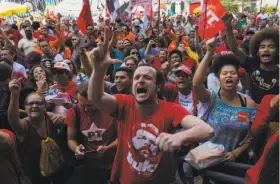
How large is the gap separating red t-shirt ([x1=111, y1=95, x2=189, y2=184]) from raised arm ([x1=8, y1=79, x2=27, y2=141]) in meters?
0.87

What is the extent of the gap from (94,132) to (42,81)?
143cm

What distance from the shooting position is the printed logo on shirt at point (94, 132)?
11.0 ft

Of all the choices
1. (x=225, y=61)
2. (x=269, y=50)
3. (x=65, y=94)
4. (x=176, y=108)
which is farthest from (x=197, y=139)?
(x=65, y=94)

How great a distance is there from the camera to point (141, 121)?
262cm

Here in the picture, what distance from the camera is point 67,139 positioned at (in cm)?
346

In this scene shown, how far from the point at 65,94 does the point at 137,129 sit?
5.83ft

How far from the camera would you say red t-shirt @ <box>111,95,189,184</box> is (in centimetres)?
259

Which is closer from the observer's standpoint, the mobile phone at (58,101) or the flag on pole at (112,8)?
the mobile phone at (58,101)

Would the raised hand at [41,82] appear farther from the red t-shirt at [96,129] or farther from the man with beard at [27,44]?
the man with beard at [27,44]

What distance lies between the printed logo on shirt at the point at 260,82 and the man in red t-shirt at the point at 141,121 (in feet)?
3.73

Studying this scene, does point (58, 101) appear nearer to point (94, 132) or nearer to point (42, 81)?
point (42, 81)

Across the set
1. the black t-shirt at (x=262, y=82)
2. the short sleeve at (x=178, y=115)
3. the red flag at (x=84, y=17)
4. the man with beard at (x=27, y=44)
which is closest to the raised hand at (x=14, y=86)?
the short sleeve at (x=178, y=115)

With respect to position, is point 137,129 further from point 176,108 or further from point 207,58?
point 207,58

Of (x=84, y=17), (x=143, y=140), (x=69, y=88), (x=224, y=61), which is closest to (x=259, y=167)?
(x=143, y=140)
